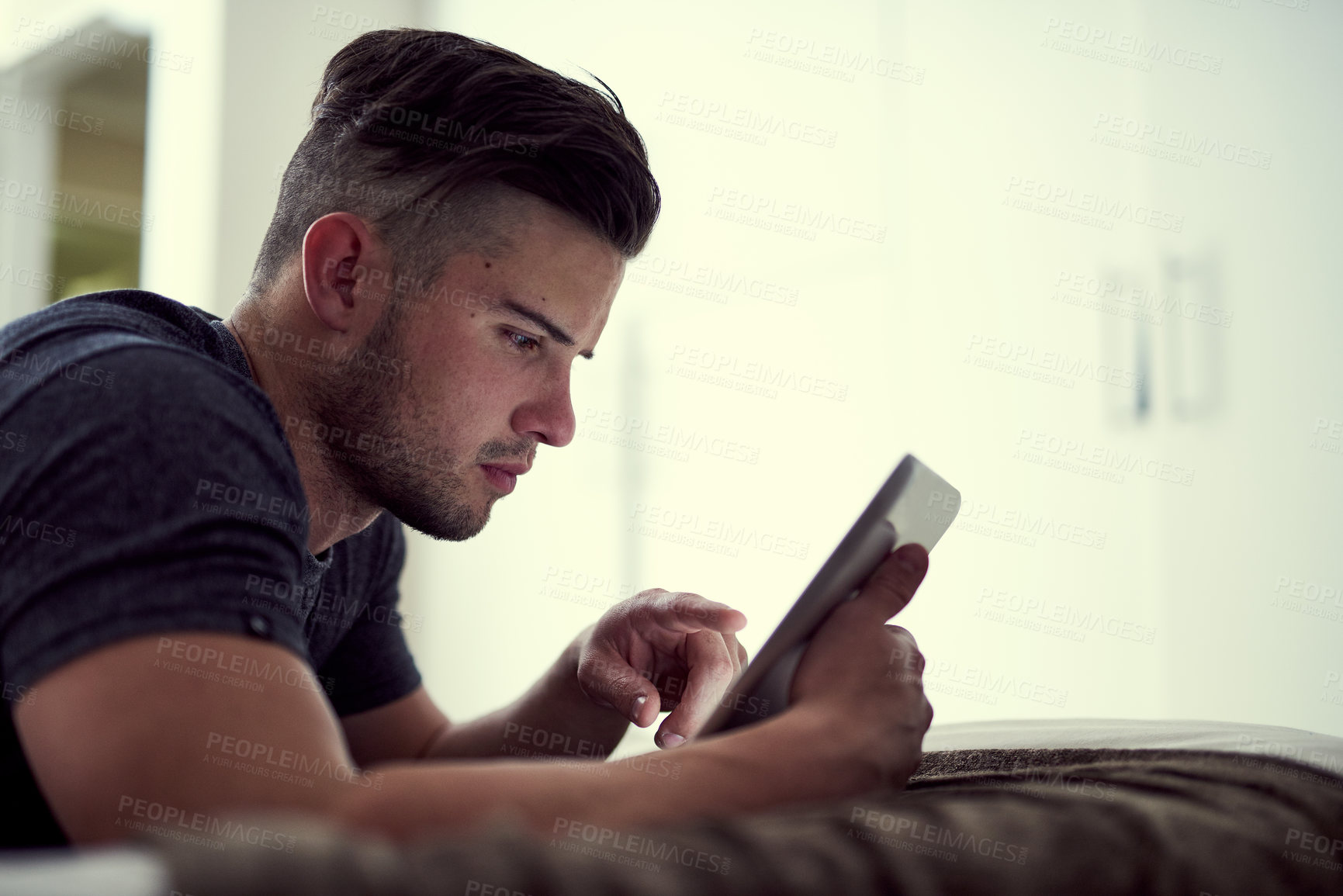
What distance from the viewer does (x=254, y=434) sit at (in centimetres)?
61

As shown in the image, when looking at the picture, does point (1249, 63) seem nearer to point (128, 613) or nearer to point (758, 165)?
point (758, 165)

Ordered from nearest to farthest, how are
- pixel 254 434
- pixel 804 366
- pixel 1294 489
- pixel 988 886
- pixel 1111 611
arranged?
pixel 988 886 < pixel 254 434 < pixel 1294 489 < pixel 1111 611 < pixel 804 366

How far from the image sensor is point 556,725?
112cm

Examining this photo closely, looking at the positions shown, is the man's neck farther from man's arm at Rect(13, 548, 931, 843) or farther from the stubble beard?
man's arm at Rect(13, 548, 931, 843)

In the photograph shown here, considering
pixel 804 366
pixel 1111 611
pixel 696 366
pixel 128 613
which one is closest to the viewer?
pixel 128 613

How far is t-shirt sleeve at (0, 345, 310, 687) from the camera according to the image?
0.51 m

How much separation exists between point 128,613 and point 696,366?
2.03 m

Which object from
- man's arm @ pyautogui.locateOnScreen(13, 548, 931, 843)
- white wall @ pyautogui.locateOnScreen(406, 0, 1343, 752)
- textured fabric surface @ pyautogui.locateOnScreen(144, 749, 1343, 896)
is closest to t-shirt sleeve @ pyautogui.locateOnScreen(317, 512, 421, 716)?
man's arm @ pyautogui.locateOnScreen(13, 548, 931, 843)

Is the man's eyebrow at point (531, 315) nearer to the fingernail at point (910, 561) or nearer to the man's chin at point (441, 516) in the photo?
the man's chin at point (441, 516)

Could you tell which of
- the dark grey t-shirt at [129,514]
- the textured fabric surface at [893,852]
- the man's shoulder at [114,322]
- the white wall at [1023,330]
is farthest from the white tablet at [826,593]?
the white wall at [1023,330]

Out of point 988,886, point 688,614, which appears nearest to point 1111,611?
point 688,614

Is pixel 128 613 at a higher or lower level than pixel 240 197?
lower

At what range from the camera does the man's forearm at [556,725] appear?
1.11m

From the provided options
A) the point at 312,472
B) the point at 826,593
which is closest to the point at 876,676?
the point at 826,593
